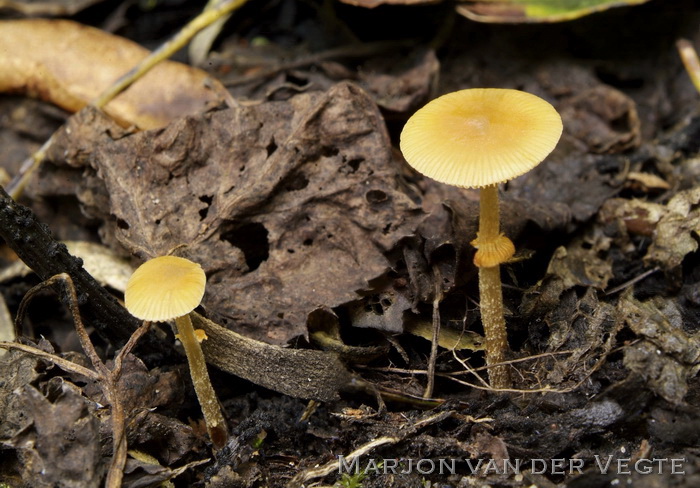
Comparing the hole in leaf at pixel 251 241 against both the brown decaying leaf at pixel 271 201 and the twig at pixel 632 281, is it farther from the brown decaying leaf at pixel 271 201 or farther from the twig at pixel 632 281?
the twig at pixel 632 281

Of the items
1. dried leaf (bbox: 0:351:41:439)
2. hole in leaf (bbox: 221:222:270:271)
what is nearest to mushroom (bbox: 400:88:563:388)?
hole in leaf (bbox: 221:222:270:271)

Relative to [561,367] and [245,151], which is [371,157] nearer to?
[245,151]

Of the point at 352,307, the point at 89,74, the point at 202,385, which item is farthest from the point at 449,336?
the point at 89,74

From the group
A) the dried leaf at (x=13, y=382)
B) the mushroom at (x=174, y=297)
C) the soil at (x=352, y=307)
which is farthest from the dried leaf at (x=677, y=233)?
the dried leaf at (x=13, y=382)

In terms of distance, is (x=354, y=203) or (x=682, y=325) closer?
(x=682, y=325)

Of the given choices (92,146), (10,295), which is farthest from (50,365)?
(92,146)

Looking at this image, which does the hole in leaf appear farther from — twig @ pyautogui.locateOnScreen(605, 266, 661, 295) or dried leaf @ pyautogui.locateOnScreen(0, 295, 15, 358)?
twig @ pyautogui.locateOnScreen(605, 266, 661, 295)

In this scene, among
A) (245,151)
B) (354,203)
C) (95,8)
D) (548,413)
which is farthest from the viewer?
(95,8)
